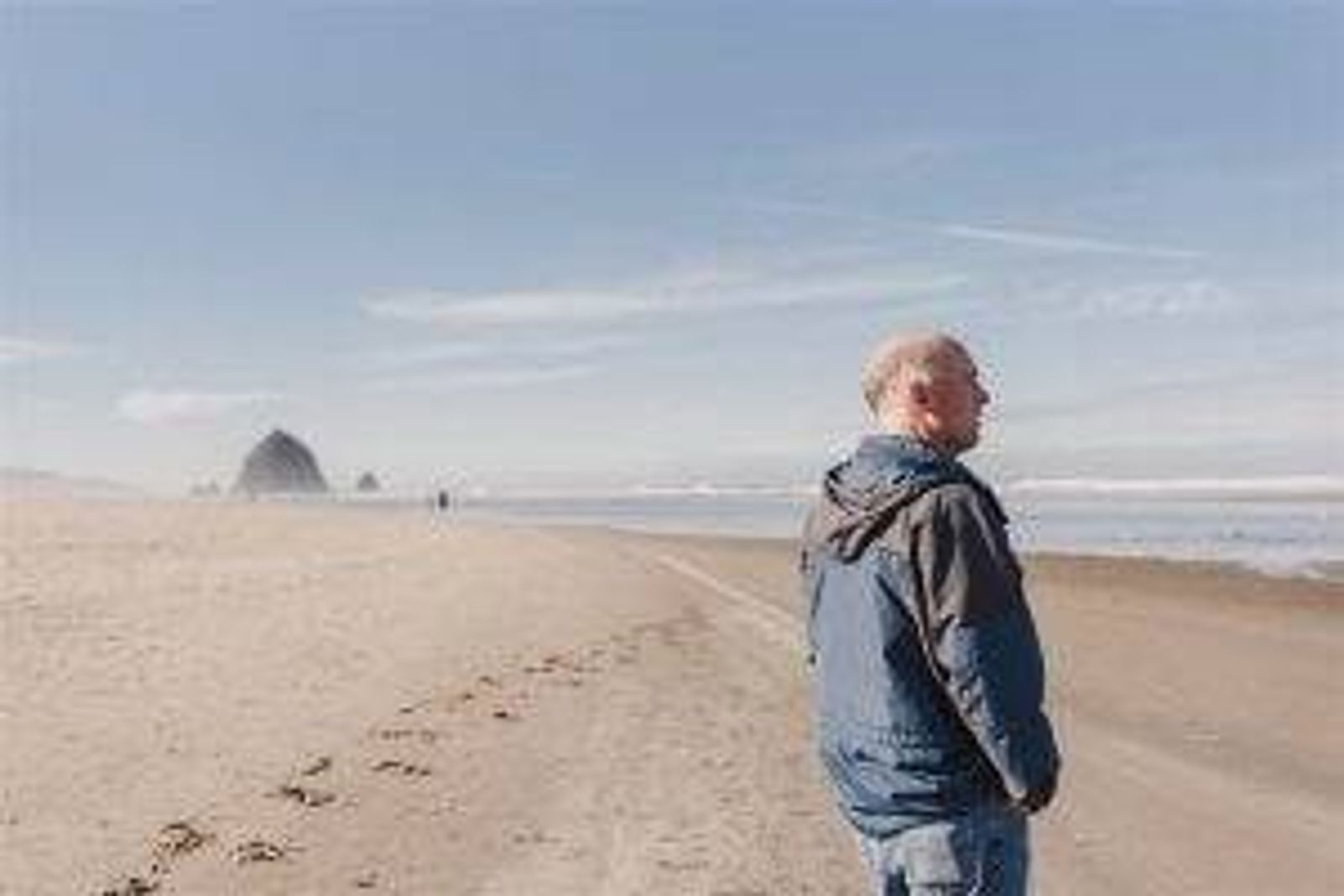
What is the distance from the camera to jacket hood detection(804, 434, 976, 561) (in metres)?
5.80

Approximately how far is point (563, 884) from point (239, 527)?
46892 mm

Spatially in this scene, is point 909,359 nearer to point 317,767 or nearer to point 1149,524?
point 317,767

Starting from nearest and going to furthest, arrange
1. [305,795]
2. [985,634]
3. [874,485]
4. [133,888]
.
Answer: [985,634], [874,485], [133,888], [305,795]

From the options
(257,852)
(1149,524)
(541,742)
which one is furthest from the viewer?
(1149,524)

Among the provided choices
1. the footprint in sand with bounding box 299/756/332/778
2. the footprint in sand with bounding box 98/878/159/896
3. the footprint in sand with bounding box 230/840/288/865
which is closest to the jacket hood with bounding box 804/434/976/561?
the footprint in sand with bounding box 98/878/159/896

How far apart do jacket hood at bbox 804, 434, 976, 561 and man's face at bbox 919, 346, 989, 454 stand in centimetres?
6

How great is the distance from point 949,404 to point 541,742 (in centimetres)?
1142

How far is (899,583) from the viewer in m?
5.81

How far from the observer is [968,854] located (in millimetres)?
5902

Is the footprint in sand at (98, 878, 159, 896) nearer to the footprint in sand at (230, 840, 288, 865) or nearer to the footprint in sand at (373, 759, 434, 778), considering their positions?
the footprint in sand at (230, 840, 288, 865)

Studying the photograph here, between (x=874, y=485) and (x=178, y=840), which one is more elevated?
(x=874, y=485)

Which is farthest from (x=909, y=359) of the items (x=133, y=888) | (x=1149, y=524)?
(x=1149, y=524)

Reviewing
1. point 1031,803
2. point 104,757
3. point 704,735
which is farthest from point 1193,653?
point 1031,803

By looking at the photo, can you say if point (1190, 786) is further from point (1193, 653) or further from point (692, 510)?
point (692, 510)
